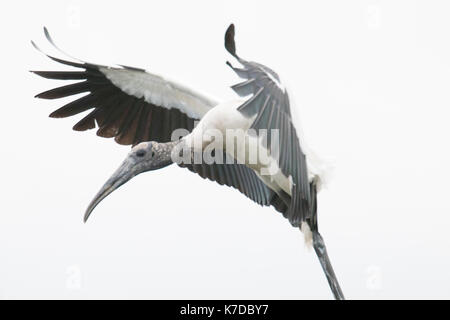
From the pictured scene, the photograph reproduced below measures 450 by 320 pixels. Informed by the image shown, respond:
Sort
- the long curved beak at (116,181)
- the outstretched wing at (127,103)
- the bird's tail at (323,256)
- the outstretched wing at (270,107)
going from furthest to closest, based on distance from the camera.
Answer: the outstretched wing at (127,103), the bird's tail at (323,256), the long curved beak at (116,181), the outstretched wing at (270,107)

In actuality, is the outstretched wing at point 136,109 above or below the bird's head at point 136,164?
above

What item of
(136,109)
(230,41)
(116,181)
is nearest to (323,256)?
(116,181)

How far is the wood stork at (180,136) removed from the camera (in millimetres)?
4082

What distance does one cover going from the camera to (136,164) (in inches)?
164

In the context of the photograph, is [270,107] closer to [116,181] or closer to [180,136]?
[116,181]

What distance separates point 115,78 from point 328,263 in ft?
5.32

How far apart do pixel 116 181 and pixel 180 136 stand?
638mm

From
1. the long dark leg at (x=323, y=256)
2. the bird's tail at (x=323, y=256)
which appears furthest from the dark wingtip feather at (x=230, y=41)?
the long dark leg at (x=323, y=256)

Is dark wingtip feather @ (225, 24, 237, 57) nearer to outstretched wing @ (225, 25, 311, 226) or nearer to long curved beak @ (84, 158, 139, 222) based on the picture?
outstretched wing @ (225, 25, 311, 226)

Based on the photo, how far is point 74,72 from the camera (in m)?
4.53

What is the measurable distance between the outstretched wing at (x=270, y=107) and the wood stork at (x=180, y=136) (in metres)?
0.06

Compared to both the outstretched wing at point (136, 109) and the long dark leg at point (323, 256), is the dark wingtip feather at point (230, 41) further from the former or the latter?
the long dark leg at point (323, 256)

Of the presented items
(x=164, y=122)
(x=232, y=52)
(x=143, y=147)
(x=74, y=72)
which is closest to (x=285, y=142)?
(x=232, y=52)

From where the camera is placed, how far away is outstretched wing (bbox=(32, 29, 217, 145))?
445 cm
